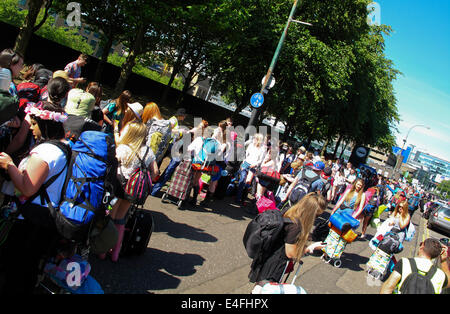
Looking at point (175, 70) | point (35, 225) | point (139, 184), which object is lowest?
point (35, 225)

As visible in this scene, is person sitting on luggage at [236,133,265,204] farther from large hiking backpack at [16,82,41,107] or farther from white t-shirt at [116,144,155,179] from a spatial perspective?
large hiking backpack at [16,82,41,107]

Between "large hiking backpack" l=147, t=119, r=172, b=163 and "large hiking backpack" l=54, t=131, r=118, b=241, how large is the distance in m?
2.78

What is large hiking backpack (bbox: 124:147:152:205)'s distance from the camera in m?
3.71

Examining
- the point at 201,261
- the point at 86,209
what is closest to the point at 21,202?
the point at 86,209

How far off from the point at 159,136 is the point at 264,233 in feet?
9.85

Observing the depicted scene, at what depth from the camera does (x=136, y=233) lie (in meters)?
4.23

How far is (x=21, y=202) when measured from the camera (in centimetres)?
249

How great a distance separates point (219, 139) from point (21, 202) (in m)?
5.26

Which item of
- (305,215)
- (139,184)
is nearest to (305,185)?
(305,215)

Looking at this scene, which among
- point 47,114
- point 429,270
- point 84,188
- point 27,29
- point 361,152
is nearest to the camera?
point 84,188

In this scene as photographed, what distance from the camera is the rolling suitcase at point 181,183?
6891 millimetres

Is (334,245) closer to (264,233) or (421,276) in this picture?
(421,276)

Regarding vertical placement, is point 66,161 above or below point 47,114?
below

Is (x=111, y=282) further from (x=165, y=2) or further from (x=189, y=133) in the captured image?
(x=165, y=2)
